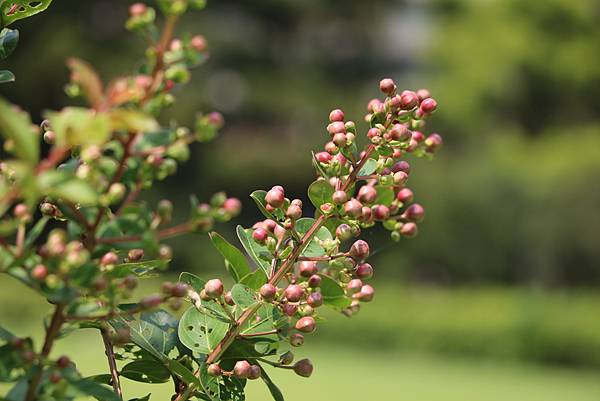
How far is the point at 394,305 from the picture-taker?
1263cm

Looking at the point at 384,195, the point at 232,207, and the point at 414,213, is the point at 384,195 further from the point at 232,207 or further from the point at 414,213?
the point at 232,207

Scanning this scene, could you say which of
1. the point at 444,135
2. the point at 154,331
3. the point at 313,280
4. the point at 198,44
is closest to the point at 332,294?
the point at 313,280

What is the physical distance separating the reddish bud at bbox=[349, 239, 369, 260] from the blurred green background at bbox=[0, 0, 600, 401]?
11446mm

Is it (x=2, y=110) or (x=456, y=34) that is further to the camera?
(x=456, y=34)

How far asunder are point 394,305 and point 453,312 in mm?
785

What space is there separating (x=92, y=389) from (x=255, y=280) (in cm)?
18

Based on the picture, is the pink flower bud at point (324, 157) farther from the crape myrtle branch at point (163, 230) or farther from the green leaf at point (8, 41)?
the green leaf at point (8, 41)

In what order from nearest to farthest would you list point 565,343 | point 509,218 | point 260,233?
point 260,233
point 565,343
point 509,218

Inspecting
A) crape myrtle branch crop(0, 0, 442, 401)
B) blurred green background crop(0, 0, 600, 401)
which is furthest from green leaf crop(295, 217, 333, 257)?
blurred green background crop(0, 0, 600, 401)

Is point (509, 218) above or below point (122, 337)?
above

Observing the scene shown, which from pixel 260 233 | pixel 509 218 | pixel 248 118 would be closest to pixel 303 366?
pixel 260 233

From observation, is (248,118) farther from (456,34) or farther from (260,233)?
(260,233)

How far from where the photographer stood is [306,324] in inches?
25.3

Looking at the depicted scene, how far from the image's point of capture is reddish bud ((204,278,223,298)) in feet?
2.08
